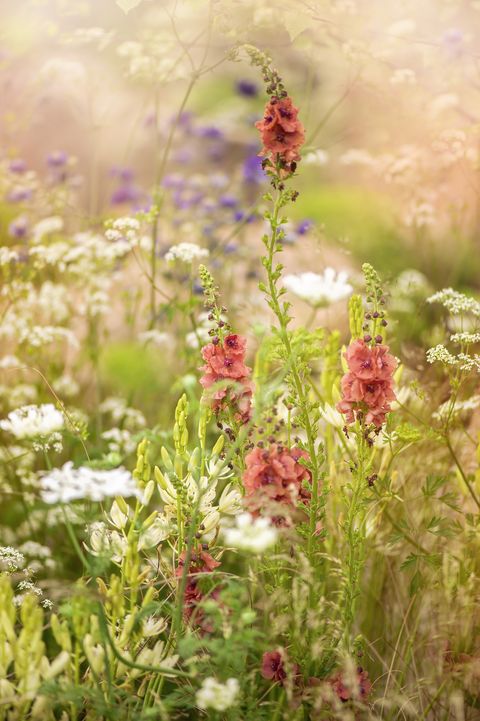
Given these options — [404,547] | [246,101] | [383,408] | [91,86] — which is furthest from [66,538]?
[246,101]

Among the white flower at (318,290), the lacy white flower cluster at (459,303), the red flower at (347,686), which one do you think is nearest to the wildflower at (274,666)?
the red flower at (347,686)

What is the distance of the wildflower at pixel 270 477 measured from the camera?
1407mm

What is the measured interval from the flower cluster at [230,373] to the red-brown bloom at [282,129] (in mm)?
390

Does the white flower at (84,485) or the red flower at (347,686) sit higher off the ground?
the white flower at (84,485)

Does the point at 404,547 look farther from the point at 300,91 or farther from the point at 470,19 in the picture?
the point at 300,91

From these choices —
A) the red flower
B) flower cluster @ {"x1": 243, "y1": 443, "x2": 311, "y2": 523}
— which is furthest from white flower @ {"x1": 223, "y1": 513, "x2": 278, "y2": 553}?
the red flower

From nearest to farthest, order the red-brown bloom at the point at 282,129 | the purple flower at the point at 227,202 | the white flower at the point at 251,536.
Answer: the white flower at the point at 251,536 → the red-brown bloom at the point at 282,129 → the purple flower at the point at 227,202

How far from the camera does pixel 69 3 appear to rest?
11.3 ft

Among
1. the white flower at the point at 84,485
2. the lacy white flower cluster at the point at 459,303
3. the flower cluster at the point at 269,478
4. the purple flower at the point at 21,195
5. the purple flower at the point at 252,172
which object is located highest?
the purple flower at the point at 252,172

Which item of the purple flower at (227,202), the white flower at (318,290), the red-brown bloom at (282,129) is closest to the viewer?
the white flower at (318,290)

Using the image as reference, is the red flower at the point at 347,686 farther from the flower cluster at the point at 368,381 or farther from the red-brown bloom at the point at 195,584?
the flower cluster at the point at 368,381

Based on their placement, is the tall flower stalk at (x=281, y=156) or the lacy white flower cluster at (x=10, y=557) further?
the lacy white flower cluster at (x=10, y=557)

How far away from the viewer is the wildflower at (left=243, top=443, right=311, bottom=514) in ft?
4.62

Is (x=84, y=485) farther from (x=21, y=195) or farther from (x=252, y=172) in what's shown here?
(x=252, y=172)
